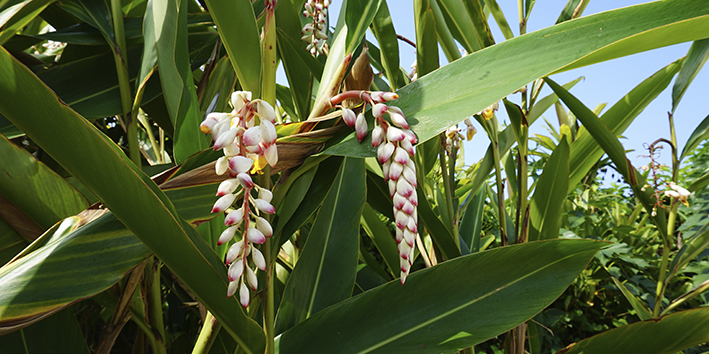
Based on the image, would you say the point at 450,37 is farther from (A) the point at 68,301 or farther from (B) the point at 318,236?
(A) the point at 68,301

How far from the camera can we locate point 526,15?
37.4 inches

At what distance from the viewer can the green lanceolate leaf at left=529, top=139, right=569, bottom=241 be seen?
0.85m

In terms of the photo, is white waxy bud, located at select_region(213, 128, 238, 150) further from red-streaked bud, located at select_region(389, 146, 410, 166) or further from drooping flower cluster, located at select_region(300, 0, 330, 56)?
drooping flower cluster, located at select_region(300, 0, 330, 56)

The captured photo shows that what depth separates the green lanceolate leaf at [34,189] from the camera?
49 cm

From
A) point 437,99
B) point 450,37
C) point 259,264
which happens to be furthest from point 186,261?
point 450,37

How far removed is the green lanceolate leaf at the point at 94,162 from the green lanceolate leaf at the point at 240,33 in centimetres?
18

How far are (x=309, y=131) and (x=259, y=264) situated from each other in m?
0.16

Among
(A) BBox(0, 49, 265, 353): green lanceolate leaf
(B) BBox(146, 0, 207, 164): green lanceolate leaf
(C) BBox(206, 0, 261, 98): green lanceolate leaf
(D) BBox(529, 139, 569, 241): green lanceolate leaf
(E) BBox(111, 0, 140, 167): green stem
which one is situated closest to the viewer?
(A) BBox(0, 49, 265, 353): green lanceolate leaf

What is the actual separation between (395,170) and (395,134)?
0.11 feet

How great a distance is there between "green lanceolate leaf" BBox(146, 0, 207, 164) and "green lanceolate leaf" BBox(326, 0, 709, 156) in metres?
0.28

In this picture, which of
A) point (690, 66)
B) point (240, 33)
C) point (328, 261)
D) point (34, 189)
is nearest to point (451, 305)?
point (328, 261)

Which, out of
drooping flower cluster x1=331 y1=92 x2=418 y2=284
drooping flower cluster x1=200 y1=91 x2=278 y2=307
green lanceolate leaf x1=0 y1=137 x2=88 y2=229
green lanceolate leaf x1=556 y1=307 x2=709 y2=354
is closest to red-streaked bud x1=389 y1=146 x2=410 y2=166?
drooping flower cluster x1=331 y1=92 x2=418 y2=284

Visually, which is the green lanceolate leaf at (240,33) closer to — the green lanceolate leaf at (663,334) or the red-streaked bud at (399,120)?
the red-streaked bud at (399,120)

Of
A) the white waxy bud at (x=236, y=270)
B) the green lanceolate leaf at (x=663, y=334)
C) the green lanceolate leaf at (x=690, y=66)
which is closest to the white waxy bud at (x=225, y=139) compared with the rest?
the white waxy bud at (x=236, y=270)
